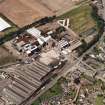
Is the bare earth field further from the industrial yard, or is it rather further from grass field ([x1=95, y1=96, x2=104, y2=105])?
grass field ([x1=95, y1=96, x2=104, y2=105])

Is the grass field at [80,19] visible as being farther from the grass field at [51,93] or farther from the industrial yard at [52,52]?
the grass field at [51,93]

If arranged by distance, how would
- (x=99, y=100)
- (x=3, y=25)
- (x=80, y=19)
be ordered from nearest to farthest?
(x=99, y=100) → (x=3, y=25) → (x=80, y=19)

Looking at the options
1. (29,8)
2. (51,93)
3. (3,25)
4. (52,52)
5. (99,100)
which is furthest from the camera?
(29,8)

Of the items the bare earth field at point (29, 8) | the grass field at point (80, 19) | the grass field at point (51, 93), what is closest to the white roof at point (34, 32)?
the bare earth field at point (29, 8)

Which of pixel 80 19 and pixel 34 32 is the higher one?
pixel 80 19

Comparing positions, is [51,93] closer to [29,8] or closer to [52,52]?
[52,52]

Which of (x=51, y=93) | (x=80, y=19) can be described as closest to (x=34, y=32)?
(x=80, y=19)

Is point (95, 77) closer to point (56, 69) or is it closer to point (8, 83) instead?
point (56, 69)
